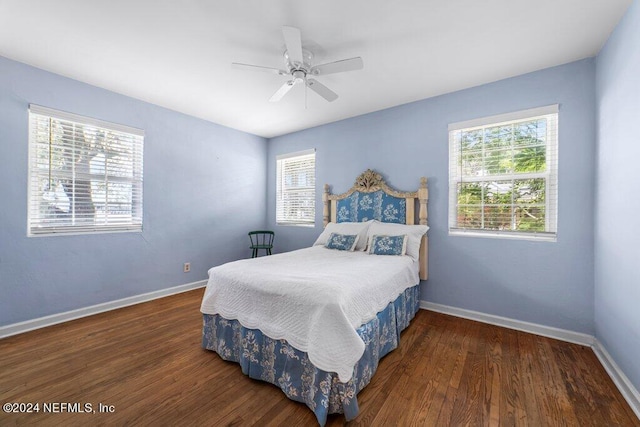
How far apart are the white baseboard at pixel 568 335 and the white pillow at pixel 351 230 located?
1.03m

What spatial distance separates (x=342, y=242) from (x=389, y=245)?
0.60 m

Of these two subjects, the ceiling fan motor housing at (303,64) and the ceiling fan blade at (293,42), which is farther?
the ceiling fan motor housing at (303,64)

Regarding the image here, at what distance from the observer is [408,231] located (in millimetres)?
2975

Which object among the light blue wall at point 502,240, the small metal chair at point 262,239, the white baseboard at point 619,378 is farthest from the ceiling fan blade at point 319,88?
the white baseboard at point 619,378

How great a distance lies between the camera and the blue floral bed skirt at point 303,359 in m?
1.45

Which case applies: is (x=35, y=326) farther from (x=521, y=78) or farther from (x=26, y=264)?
(x=521, y=78)

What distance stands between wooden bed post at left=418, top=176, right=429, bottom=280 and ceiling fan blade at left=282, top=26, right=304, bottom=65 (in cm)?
196

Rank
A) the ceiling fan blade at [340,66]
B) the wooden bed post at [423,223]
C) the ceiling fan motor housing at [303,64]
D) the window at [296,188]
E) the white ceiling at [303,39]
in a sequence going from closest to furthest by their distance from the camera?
the white ceiling at [303,39] → the ceiling fan blade at [340,66] → the ceiling fan motor housing at [303,64] → the wooden bed post at [423,223] → the window at [296,188]

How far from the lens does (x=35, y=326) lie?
2537 millimetres

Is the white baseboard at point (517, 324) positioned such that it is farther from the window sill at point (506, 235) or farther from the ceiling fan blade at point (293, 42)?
the ceiling fan blade at point (293, 42)

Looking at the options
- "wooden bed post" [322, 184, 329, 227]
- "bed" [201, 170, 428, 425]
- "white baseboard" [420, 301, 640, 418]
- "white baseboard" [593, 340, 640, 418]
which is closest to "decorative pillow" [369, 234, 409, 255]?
"bed" [201, 170, 428, 425]

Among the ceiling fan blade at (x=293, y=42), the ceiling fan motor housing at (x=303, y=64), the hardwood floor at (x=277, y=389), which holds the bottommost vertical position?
the hardwood floor at (x=277, y=389)

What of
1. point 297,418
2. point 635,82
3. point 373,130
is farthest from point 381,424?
point 373,130

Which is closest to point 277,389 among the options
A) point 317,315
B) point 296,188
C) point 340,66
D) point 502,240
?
point 317,315
